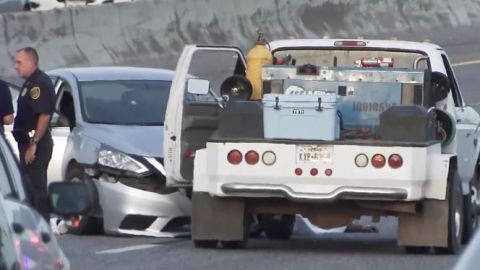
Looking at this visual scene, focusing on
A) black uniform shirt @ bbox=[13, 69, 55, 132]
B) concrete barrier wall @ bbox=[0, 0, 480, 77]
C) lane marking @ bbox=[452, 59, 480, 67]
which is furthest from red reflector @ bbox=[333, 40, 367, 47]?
lane marking @ bbox=[452, 59, 480, 67]

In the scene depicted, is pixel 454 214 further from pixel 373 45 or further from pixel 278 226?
pixel 278 226

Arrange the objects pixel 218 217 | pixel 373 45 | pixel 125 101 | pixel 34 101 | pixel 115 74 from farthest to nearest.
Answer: pixel 115 74 → pixel 125 101 → pixel 373 45 → pixel 34 101 → pixel 218 217

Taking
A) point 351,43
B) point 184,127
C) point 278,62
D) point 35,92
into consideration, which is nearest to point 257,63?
point 278,62

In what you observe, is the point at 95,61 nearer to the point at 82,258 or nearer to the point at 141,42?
the point at 141,42

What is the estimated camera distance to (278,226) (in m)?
15.1

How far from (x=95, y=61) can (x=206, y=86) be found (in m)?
14.8

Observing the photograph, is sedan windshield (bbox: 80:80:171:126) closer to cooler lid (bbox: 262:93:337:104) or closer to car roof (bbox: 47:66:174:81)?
car roof (bbox: 47:66:174:81)

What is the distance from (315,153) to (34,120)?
105 inches

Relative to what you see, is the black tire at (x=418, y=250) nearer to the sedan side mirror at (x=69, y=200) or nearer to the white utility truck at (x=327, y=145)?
the white utility truck at (x=327, y=145)

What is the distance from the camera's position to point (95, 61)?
93.0 ft

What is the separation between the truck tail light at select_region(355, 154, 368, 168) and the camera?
42.8 feet

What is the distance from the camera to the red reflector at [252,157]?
1324 cm

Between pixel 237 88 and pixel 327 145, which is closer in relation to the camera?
pixel 327 145

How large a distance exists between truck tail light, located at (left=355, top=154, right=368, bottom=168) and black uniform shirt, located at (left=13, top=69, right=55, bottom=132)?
2848 mm
